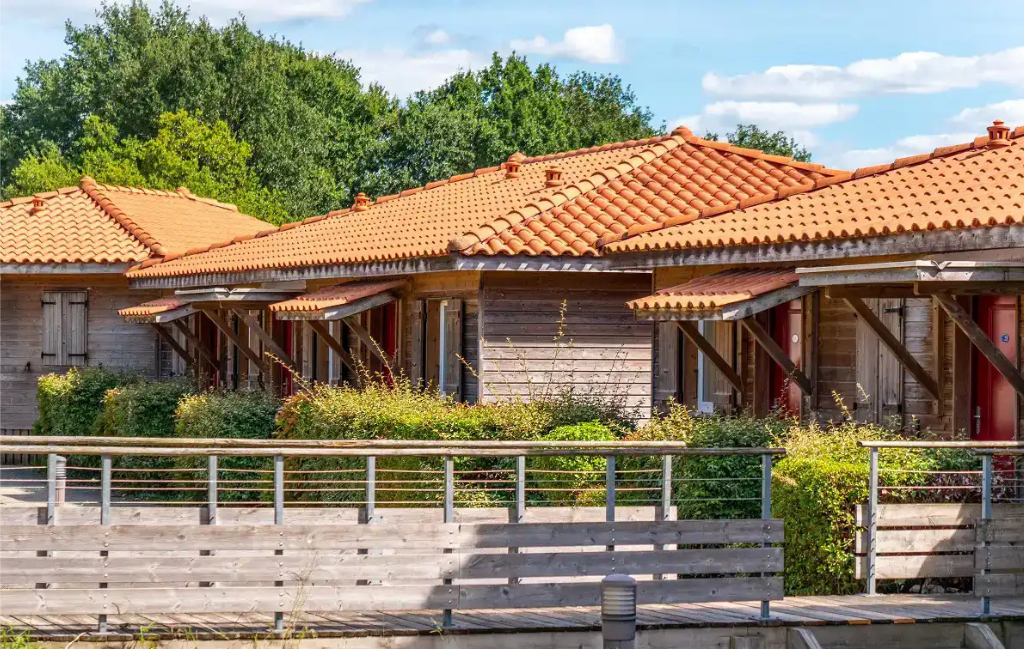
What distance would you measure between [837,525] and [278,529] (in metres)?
4.51

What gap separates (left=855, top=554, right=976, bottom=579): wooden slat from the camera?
1170 cm

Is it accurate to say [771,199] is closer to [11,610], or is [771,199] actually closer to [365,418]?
[365,418]

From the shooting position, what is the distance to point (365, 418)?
58.4ft

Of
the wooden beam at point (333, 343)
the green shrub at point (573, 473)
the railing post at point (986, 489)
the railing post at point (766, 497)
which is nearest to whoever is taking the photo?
the railing post at point (766, 497)

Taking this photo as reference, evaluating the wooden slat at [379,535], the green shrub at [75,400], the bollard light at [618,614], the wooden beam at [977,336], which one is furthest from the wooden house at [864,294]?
the green shrub at [75,400]

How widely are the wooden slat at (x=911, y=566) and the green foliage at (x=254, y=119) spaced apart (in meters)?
39.6

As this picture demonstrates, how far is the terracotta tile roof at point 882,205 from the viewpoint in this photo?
14.1m

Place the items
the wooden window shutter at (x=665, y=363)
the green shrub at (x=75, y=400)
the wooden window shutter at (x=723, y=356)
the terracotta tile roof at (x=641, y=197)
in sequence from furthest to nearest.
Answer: the green shrub at (x=75, y=400)
the terracotta tile roof at (x=641, y=197)
the wooden window shutter at (x=665, y=363)
the wooden window shutter at (x=723, y=356)

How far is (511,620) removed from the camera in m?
10.8

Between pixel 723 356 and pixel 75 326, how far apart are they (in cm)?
1636

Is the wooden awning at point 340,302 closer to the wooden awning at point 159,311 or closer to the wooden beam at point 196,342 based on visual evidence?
Result: the wooden awning at point 159,311

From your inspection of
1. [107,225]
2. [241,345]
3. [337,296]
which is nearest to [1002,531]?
[337,296]

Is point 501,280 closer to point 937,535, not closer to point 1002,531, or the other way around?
point 937,535

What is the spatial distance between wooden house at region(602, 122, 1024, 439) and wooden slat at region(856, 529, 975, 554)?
1834 millimetres
